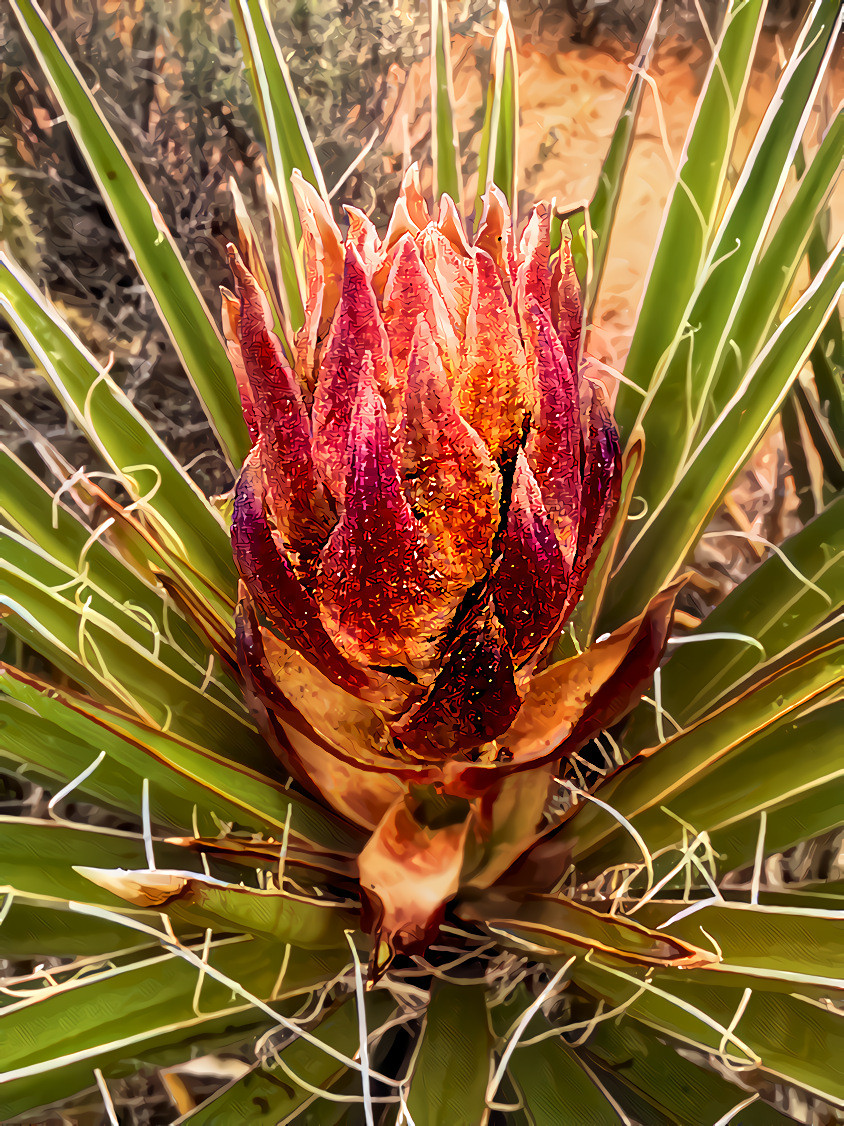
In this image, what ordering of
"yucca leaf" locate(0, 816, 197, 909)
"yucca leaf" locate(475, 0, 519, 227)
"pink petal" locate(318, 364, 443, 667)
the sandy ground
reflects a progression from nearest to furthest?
"pink petal" locate(318, 364, 443, 667) < "yucca leaf" locate(0, 816, 197, 909) < "yucca leaf" locate(475, 0, 519, 227) < the sandy ground

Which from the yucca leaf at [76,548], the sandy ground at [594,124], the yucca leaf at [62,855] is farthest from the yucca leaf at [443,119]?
the yucca leaf at [62,855]

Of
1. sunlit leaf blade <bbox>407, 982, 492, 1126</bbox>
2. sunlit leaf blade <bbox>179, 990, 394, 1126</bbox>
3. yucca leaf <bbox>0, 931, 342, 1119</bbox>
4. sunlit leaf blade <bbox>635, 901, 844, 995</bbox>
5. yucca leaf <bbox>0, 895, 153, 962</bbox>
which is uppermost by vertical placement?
sunlit leaf blade <bbox>635, 901, 844, 995</bbox>

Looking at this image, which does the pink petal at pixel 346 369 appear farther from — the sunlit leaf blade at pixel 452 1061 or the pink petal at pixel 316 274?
the sunlit leaf blade at pixel 452 1061

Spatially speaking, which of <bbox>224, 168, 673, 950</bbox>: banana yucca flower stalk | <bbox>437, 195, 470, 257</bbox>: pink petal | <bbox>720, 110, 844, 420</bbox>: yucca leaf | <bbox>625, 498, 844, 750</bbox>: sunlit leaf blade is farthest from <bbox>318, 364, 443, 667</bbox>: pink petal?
<bbox>720, 110, 844, 420</bbox>: yucca leaf

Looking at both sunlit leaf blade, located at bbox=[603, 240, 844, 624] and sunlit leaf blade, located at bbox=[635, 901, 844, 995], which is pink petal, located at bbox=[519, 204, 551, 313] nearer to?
sunlit leaf blade, located at bbox=[603, 240, 844, 624]

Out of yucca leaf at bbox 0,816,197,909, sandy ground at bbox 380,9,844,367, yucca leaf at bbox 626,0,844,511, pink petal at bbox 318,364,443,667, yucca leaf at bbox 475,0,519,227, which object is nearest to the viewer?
pink petal at bbox 318,364,443,667

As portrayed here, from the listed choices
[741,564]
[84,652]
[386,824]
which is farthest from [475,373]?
[741,564]
